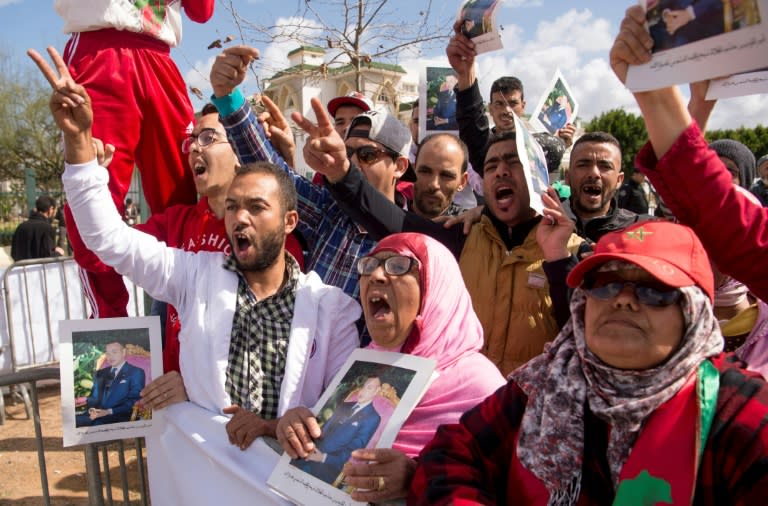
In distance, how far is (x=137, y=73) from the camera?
3.44 meters

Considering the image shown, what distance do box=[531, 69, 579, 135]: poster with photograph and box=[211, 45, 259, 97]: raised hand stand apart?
269 centimetres

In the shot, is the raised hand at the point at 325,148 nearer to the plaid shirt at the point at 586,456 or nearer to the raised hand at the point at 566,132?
the plaid shirt at the point at 586,456

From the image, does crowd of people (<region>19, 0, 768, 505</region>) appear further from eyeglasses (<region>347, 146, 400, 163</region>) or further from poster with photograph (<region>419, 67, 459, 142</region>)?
poster with photograph (<region>419, 67, 459, 142</region>)

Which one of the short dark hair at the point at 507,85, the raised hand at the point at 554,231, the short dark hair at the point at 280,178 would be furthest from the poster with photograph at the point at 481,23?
the short dark hair at the point at 507,85

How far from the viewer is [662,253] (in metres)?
1.57

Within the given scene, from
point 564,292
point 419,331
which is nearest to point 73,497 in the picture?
point 419,331

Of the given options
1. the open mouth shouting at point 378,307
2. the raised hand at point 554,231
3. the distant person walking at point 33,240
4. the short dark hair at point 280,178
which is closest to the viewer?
the open mouth shouting at point 378,307

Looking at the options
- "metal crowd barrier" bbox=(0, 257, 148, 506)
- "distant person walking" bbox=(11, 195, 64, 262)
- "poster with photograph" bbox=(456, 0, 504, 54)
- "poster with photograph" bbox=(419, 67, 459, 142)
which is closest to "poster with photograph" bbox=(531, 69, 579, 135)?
"poster with photograph" bbox=(419, 67, 459, 142)

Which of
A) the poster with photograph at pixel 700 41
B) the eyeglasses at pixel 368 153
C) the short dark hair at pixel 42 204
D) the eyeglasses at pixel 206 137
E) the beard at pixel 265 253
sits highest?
the poster with photograph at pixel 700 41

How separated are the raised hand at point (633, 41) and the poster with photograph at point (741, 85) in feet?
0.85

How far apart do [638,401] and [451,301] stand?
36.7 inches

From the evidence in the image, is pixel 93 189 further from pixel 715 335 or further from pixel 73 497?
pixel 73 497

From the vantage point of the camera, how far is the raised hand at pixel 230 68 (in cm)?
305

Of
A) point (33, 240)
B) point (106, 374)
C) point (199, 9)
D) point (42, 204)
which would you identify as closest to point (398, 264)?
point (106, 374)
